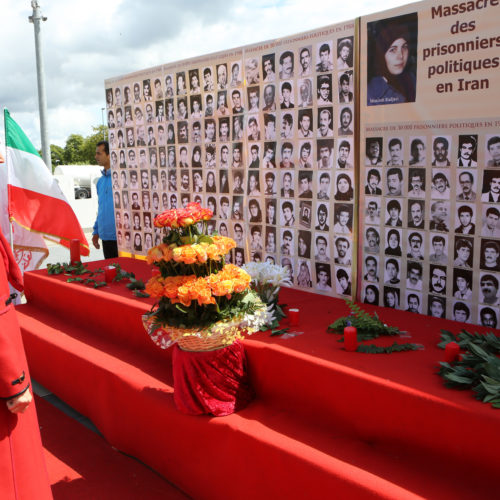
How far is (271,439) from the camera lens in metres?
2.47

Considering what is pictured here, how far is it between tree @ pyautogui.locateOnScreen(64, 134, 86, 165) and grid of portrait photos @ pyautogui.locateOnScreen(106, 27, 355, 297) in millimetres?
40360

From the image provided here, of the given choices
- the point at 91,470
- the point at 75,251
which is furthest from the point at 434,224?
the point at 75,251

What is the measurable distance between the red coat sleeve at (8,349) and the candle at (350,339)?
1.57 meters

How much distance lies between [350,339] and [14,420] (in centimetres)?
165

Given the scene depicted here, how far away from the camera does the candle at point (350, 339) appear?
2820 millimetres

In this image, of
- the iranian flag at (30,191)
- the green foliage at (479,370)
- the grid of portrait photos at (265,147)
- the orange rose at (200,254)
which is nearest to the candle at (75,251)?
the iranian flag at (30,191)

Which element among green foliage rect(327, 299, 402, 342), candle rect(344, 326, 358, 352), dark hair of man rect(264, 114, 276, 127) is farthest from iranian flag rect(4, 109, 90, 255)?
candle rect(344, 326, 358, 352)

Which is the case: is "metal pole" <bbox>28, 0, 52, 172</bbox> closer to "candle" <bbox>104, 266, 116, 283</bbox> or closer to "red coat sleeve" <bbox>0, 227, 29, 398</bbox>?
"candle" <bbox>104, 266, 116, 283</bbox>

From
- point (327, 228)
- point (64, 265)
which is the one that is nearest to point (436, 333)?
point (327, 228)

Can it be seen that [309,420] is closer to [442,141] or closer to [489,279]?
[489,279]

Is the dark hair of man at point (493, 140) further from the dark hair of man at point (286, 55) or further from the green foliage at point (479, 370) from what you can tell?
the dark hair of man at point (286, 55)

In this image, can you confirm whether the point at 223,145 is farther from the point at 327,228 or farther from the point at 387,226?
the point at 387,226

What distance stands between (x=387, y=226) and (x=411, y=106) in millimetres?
774

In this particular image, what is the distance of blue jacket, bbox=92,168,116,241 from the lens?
6.55 m
